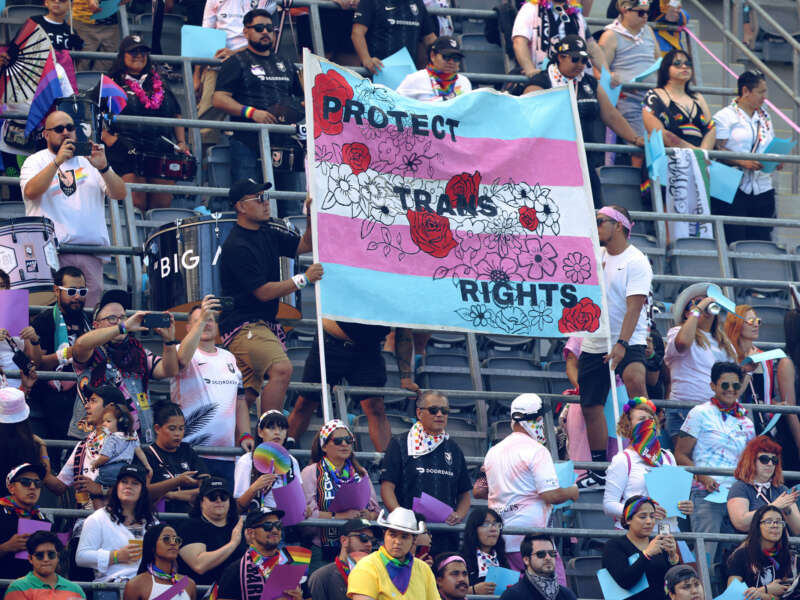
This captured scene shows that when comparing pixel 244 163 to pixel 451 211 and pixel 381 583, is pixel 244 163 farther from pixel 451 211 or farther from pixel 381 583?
pixel 381 583

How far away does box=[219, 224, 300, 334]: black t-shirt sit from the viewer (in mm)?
13289

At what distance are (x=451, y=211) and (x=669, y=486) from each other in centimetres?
260

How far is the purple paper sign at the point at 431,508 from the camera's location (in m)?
12.4

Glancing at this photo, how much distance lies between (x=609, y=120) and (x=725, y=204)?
120 cm

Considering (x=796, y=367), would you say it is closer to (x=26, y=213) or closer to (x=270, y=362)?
(x=270, y=362)

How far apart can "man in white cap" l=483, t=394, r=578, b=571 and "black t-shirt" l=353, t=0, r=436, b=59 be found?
4963mm

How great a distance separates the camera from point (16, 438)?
12.0m

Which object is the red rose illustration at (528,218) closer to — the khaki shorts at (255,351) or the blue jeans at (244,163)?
the khaki shorts at (255,351)

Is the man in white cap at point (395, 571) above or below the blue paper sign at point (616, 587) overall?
above

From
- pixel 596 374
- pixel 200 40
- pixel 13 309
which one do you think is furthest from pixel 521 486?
pixel 200 40

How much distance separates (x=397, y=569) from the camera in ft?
37.1

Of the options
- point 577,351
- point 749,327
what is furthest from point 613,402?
point 749,327

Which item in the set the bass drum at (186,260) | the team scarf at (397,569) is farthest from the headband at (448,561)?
the bass drum at (186,260)

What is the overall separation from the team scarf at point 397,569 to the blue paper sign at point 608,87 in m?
6.38
